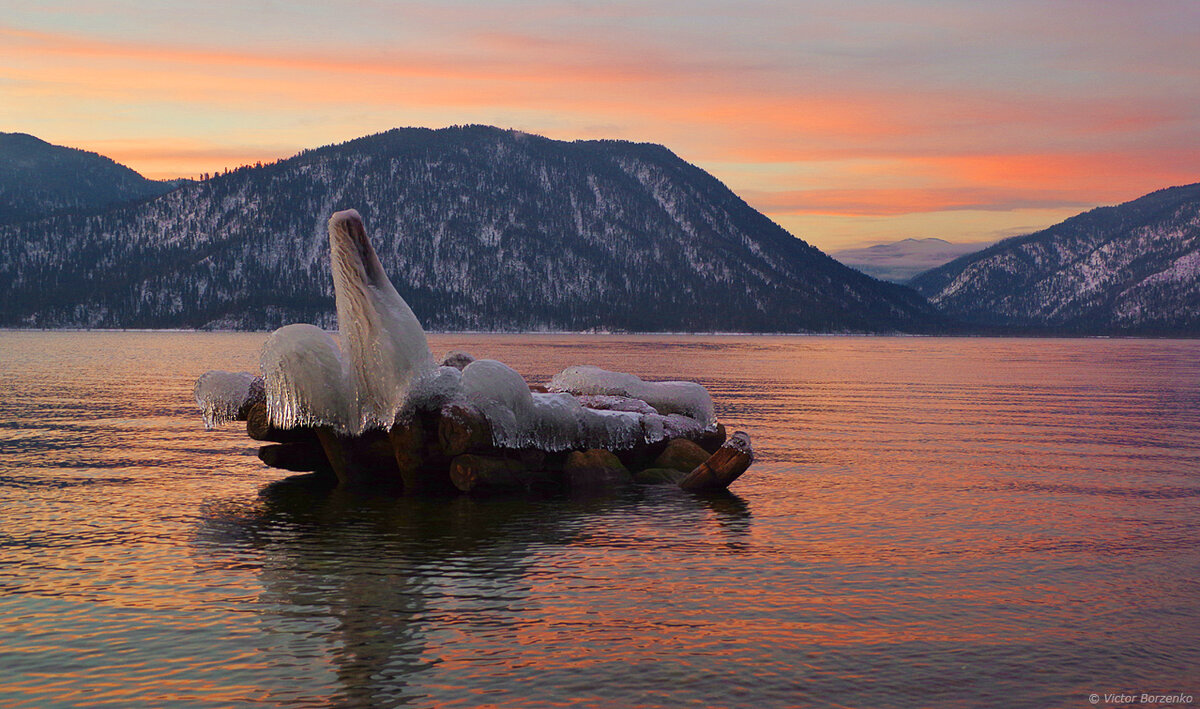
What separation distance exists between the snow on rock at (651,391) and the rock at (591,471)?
5.40 meters

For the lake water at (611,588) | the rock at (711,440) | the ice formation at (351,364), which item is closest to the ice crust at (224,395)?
the lake water at (611,588)

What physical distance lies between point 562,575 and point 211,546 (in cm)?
779

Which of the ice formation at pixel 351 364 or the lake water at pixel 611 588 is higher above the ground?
the ice formation at pixel 351 364

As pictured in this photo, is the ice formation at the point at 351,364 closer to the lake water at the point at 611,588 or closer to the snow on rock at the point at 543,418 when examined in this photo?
the snow on rock at the point at 543,418

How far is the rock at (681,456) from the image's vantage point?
31.9 m

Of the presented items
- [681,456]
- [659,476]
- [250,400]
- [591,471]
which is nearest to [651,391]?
[681,456]

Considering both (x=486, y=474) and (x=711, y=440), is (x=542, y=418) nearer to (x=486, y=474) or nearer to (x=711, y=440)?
(x=486, y=474)

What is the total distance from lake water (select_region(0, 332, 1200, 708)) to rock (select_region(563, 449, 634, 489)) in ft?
4.96

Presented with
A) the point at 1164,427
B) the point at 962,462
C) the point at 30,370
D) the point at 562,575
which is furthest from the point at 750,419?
the point at 30,370

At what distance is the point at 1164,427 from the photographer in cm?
4675

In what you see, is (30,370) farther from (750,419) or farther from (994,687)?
(994,687)

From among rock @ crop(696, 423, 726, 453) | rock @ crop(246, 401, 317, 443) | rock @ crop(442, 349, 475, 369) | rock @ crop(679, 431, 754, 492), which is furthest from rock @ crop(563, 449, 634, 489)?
rock @ crop(246, 401, 317, 443)

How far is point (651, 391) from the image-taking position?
35562mm

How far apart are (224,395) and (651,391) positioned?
14.7m
